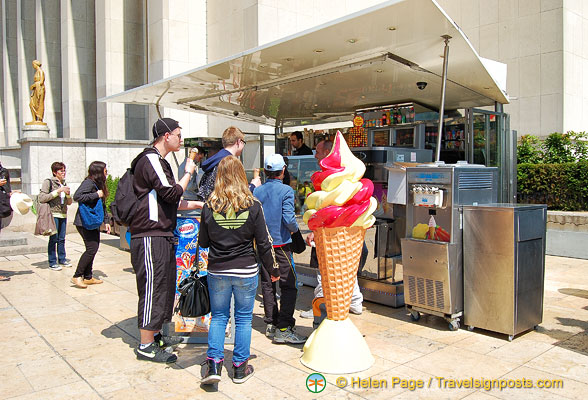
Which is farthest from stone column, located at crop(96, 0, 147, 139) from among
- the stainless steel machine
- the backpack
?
the stainless steel machine

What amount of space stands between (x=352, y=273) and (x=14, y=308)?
14.8ft

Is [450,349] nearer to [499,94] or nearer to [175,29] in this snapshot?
[499,94]

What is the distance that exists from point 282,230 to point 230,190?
1.24m

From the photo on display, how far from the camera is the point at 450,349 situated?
15.3ft

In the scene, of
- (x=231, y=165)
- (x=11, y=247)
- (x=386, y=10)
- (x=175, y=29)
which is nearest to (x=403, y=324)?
(x=231, y=165)

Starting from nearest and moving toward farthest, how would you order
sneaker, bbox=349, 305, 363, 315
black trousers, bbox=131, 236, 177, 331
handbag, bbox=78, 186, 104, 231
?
black trousers, bbox=131, 236, 177, 331, sneaker, bbox=349, 305, 363, 315, handbag, bbox=78, 186, 104, 231

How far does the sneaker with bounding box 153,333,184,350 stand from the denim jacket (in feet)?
4.49

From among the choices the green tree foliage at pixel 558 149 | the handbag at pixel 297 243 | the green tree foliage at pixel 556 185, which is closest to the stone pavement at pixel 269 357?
the handbag at pixel 297 243

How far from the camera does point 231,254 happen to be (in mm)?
3811

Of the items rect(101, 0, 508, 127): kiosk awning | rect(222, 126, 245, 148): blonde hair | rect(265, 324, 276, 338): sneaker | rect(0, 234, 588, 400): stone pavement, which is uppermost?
rect(101, 0, 508, 127): kiosk awning

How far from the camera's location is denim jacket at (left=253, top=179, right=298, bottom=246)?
4.91 metres

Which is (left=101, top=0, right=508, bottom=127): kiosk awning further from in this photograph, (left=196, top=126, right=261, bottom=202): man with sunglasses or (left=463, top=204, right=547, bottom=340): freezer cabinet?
(left=463, top=204, right=547, bottom=340): freezer cabinet

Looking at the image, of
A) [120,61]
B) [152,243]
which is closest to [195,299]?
[152,243]

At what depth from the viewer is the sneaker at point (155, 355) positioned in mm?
4414
